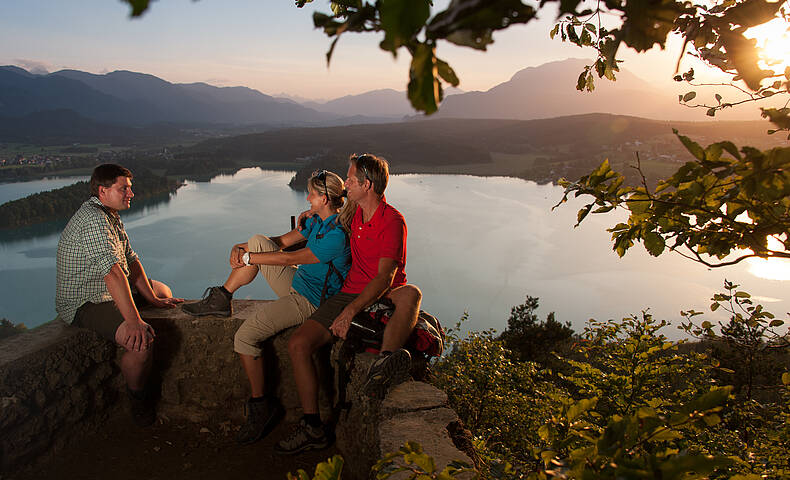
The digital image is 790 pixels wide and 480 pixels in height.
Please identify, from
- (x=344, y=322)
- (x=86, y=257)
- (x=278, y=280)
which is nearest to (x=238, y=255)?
(x=278, y=280)

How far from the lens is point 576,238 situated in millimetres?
61406

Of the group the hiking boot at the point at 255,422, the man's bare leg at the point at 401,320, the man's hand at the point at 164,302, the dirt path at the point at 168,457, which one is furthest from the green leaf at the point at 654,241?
the man's hand at the point at 164,302

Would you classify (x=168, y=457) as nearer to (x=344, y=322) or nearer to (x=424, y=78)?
(x=344, y=322)

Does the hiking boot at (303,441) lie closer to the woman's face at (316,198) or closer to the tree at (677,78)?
the woman's face at (316,198)

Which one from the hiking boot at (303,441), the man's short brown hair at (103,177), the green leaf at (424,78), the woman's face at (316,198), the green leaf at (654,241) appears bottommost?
the hiking boot at (303,441)

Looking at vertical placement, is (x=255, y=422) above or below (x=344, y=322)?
below

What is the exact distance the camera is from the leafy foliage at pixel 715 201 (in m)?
0.94

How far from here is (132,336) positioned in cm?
281

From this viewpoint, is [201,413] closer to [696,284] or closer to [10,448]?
[10,448]

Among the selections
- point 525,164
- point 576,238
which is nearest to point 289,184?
point 576,238

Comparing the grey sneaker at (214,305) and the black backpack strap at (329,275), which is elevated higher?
the black backpack strap at (329,275)

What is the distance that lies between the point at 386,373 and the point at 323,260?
3.00ft

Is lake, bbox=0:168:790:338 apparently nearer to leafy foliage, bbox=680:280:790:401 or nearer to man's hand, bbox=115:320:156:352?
leafy foliage, bbox=680:280:790:401

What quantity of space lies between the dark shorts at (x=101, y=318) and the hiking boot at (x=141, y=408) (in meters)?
0.43
